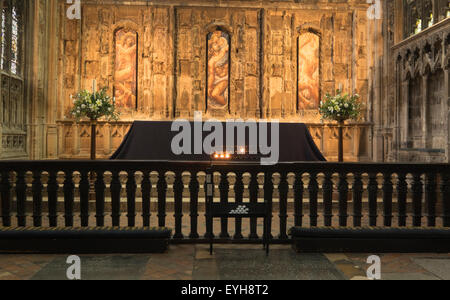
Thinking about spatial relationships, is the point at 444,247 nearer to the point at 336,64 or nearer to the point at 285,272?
the point at 285,272

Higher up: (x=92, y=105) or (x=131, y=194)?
(x=92, y=105)

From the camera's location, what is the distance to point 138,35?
1182cm

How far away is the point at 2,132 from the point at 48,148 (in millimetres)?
2288

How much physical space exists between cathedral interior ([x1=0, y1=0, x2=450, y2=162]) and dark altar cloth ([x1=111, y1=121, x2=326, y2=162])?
2885mm

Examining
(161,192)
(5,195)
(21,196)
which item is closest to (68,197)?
(21,196)

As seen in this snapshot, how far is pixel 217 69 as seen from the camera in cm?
1198

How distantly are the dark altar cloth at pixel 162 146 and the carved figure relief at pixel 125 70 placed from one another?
332 cm

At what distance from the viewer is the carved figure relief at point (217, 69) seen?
1197cm

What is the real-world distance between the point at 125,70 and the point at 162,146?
4.28 metres

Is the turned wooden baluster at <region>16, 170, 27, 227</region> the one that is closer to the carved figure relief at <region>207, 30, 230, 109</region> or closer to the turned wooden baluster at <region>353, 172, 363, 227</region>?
the turned wooden baluster at <region>353, 172, 363, 227</region>

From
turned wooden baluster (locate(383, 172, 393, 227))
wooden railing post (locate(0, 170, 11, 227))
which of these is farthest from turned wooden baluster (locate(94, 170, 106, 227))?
turned wooden baluster (locate(383, 172, 393, 227))

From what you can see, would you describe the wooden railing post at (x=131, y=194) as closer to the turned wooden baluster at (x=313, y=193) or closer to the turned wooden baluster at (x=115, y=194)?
the turned wooden baluster at (x=115, y=194)

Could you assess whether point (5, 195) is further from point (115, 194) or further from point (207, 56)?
point (207, 56)
